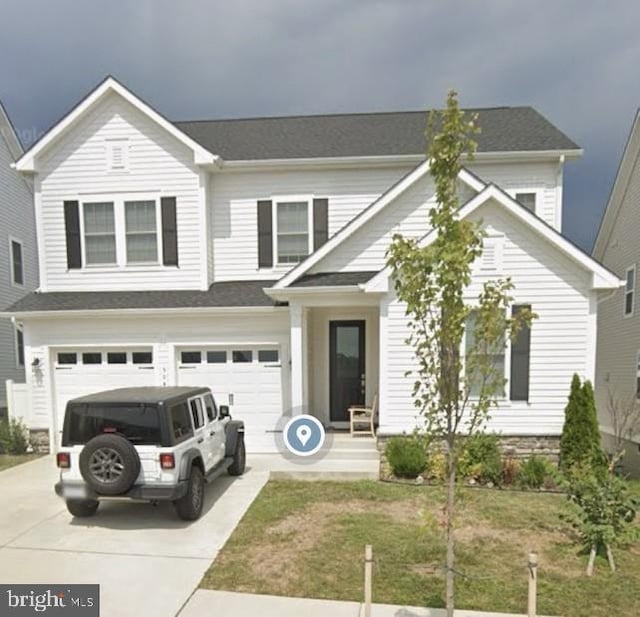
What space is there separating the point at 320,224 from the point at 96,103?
19.1ft

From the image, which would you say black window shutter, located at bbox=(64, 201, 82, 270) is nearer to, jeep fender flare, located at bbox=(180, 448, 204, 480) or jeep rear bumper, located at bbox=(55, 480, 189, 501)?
jeep rear bumper, located at bbox=(55, 480, 189, 501)

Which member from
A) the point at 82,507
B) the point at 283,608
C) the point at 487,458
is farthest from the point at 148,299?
the point at 487,458

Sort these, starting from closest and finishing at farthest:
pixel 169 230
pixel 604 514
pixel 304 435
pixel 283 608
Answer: pixel 283 608 < pixel 604 514 < pixel 304 435 < pixel 169 230

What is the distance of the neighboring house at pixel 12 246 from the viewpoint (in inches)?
523

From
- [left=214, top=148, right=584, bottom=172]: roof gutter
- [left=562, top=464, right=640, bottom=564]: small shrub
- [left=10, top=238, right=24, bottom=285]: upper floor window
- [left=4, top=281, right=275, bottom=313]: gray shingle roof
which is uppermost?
[left=214, top=148, right=584, bottom=172]: roof gutter

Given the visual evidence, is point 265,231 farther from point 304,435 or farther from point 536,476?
point 536,476

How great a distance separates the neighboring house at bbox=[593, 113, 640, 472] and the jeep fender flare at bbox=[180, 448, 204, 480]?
1116 cm

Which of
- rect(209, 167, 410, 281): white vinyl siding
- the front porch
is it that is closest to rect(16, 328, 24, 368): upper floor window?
rect(209, 167, 410, 281): white vinyl siding

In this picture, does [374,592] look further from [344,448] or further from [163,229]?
[163,229]

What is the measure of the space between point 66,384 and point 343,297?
6593 mm

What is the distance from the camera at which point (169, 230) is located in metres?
9.73

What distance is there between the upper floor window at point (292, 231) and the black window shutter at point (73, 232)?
4643 mm

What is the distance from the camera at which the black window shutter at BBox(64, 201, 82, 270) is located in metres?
9.77

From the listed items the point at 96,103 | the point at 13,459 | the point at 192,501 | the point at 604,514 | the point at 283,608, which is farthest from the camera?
the point at 96,103
